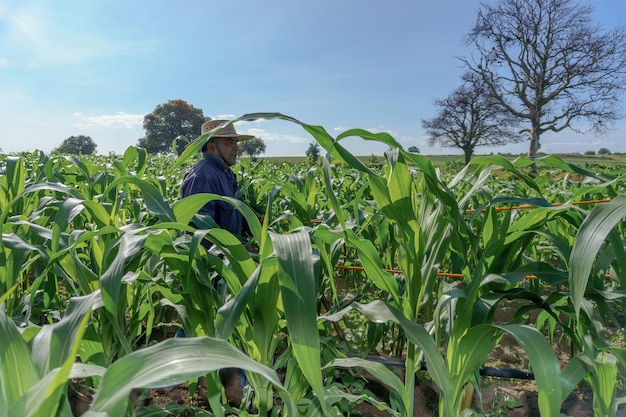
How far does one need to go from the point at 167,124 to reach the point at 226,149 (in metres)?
49.4

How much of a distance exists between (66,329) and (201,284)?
1.46 feet

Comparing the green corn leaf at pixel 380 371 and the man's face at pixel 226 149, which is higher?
the man's face at pixel 226 149

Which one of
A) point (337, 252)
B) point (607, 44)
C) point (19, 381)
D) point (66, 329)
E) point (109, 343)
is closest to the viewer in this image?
point (19, 381)

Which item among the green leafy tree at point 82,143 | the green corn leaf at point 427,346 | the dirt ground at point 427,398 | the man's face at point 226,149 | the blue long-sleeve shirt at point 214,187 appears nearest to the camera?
the green corn leaf at point 427,346

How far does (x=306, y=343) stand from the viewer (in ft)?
2.32

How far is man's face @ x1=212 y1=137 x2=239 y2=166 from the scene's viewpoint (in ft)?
8.49

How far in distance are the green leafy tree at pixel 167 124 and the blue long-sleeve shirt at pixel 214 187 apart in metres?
46.5

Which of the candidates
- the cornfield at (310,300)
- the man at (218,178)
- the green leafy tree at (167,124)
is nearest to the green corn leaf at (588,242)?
the cornfield at (310,300)

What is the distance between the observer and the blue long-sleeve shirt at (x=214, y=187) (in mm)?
2326

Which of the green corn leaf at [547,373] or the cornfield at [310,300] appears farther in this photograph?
the green corn leaf at [547,373]

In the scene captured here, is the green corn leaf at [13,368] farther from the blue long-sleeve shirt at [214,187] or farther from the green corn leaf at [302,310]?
the blue long-sleeve shirt at [214,187]

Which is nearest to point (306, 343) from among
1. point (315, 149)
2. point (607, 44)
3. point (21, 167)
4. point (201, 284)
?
point (201, 284)

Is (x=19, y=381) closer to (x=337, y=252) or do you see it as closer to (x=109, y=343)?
(x=109, y=343)

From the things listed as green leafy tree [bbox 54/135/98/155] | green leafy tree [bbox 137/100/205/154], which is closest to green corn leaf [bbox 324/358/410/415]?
green leafy tree [bbox 137/100/205/154]
